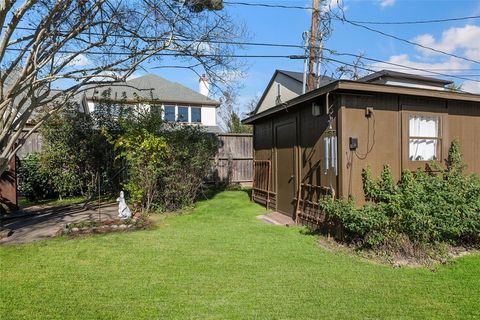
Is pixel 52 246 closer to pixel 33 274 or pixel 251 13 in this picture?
pixel 33 274

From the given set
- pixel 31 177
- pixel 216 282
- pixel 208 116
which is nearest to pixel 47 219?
pixel 31 177

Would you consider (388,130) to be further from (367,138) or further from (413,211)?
(413,211)

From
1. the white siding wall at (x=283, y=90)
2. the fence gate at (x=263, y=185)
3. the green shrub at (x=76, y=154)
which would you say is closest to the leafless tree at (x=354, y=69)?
the white siding wall at (x=283, y=90)

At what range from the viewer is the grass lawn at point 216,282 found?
3.08 metres

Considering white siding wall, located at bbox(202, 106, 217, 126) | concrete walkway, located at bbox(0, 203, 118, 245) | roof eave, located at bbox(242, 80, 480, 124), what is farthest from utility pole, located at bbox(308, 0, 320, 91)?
white siding wall, located at bbox(202, 106, 217, 126)

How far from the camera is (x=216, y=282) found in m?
3.76

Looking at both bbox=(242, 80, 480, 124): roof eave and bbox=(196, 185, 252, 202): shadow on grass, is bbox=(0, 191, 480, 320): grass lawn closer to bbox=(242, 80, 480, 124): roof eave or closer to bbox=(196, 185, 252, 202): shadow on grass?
bbox=(242, 80, 480, 124): roof eave

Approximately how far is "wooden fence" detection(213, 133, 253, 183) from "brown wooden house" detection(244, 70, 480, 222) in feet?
14.8

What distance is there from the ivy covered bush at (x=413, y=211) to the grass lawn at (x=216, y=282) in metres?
0.50

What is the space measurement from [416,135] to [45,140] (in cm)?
974

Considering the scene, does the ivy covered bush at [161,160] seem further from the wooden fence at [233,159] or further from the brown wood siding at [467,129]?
the brown wood siding at [467,129]

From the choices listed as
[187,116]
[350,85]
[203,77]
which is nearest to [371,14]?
[203,77]

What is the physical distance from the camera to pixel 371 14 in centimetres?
1074

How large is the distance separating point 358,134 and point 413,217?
163cm
